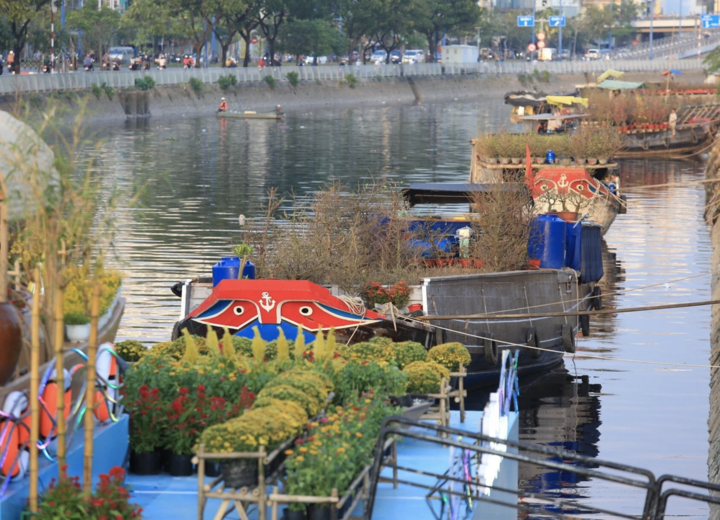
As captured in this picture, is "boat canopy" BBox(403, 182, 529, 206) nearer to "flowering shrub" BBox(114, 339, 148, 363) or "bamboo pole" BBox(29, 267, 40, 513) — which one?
"flowering shrub" BBox(114, 339, 148, 363)

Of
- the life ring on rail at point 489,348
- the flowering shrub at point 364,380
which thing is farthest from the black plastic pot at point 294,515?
the life ring on rail at point 489,348

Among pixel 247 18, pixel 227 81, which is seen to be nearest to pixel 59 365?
pixel 227 81

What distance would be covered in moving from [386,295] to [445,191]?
798cm

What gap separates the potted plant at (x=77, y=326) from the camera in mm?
10766

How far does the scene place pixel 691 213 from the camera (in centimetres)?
5016

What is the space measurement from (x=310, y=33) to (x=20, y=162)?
12145 cm

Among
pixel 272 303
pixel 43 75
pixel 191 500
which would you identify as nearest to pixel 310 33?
pixel 43 75

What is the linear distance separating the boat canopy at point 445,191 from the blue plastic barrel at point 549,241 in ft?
5.28

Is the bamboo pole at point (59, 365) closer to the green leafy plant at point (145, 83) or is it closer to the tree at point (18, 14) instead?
the tree at point (18, 14)

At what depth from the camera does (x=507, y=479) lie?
1466 cm

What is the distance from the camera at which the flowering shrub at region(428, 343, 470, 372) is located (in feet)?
53.6

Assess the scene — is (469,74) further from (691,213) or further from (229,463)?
(229,463)

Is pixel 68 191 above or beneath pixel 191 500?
above

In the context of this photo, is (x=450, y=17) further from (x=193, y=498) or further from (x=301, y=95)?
(x=193, y=498)
